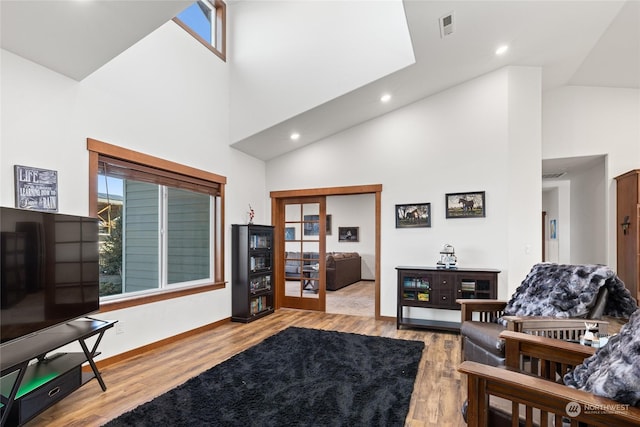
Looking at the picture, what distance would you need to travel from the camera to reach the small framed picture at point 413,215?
15.1ft

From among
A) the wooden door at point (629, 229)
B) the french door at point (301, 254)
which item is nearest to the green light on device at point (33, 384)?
the french door at point (301, 254)

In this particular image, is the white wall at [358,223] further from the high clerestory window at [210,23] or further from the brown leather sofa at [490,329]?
the brown leather sofa at [490,329]

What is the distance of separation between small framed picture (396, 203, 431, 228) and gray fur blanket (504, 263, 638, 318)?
74.0 inches

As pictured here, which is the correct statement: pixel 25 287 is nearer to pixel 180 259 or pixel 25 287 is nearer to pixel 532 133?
pixel 180 259

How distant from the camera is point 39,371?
215 cm

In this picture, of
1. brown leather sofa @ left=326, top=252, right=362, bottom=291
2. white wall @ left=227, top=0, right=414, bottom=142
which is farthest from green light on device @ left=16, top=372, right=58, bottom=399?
brown leather sofa @ left=326, top=252, right=362, bottom=291

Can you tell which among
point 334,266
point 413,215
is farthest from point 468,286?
point 334,266

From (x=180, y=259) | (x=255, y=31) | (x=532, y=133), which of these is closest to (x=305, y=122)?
(x=255, y=31)

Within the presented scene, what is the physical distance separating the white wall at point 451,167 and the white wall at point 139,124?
5.67ft

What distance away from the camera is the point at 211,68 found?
14.5ft

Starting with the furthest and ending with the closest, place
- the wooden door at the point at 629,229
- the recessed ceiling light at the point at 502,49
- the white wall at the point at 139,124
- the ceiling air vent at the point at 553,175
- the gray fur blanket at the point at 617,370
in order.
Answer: the ceiling air vent at the point at 553,175 < the wooden door at the point at 629,229 < the recessed ceiling light at the point at 502,49 < the white wall at the point at 139,124 < the gray fur blanket at the point at 617,370

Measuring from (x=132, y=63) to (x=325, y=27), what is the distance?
94.2 inches

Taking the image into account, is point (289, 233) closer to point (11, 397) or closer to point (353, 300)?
point (353, 300)

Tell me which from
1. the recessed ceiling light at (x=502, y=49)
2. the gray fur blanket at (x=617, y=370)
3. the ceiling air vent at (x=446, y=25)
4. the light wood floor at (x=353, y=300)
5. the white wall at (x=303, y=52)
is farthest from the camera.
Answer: the light wood floor at (x=353, y=300)
